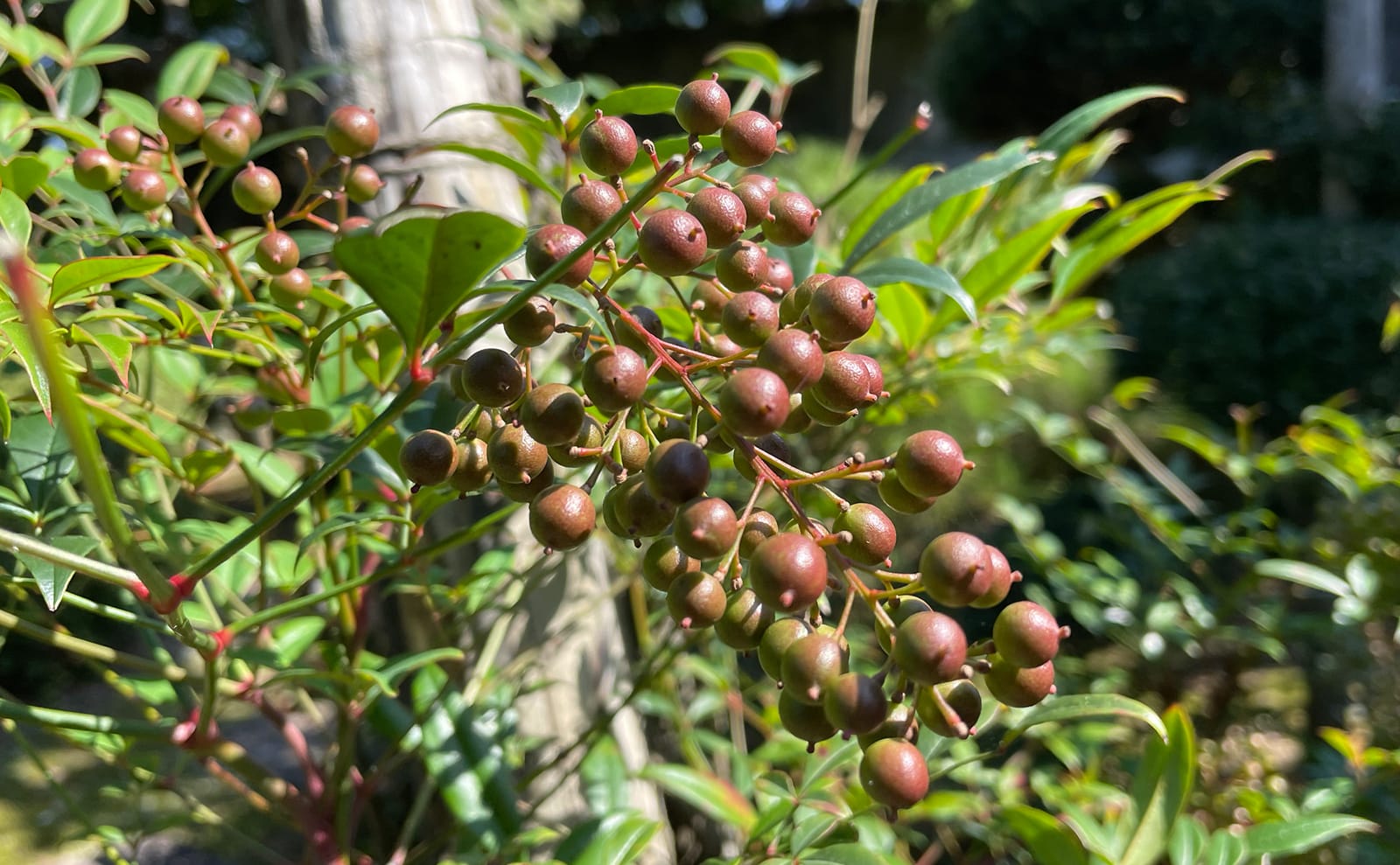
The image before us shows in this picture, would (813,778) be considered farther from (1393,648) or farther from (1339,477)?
(1393,648)

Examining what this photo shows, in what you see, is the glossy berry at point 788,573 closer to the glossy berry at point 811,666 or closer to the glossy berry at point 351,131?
the glossy berry at point 811,666

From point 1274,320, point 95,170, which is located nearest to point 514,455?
point 95,170

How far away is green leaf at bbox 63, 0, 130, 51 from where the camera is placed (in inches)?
27.7

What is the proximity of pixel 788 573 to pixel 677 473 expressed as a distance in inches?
2.1

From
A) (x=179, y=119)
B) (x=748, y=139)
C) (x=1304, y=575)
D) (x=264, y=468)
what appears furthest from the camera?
(x=1304, y=575)

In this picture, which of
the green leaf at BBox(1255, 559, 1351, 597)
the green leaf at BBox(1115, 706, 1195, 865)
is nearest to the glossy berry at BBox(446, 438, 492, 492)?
the green leaf at BBox(1115, 706, 1195, 865)

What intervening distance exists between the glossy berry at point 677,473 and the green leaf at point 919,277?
0.17m

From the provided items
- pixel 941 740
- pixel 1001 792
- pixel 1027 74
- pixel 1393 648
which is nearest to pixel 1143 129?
pixel 1027 74

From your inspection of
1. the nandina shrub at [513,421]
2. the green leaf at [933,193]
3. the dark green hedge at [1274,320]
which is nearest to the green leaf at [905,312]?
the nandina shrub at [513,421]

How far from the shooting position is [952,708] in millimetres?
360

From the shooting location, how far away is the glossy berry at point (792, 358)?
1.10 ft

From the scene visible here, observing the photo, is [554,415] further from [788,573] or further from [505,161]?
[505,161]

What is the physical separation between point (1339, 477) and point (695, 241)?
3.50ft

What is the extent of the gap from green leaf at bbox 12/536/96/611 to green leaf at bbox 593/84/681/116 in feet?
1.10
